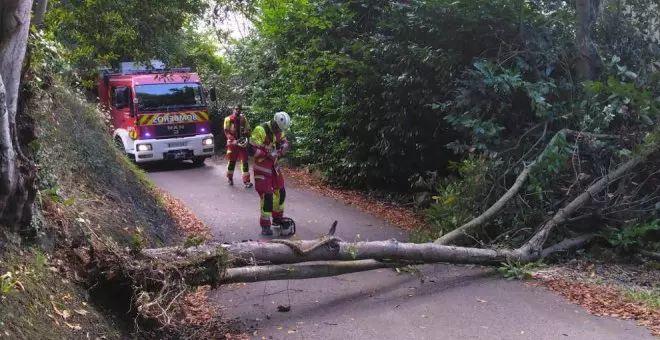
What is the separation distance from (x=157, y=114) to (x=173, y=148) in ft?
3.40

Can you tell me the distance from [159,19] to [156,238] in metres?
3.83

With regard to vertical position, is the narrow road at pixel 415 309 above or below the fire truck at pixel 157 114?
below

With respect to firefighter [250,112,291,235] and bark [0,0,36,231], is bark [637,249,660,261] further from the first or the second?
bark [0,0,36,231]

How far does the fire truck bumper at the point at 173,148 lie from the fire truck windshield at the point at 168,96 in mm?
921

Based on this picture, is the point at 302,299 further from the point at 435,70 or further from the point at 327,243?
the point at 435,70

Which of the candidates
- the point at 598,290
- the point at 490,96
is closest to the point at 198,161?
the point at 490,96

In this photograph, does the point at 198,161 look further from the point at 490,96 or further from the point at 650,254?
the point at 650,254

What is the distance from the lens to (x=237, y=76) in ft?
76.8

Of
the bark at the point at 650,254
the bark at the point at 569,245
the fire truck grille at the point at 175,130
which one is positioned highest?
the fire truck grille at the point at 175,130

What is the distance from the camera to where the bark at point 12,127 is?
14.3 ft

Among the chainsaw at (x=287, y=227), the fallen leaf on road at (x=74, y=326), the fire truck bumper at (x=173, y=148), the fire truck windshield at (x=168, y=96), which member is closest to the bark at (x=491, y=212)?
the chainsaw at (x=287, y=227)

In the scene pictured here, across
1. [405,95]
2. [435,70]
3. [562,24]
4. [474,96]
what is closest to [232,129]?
[405,95]

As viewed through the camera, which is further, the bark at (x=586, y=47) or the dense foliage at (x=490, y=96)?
the bark at (x=586, y=47)

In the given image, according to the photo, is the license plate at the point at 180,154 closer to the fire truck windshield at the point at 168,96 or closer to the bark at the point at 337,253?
the fire truck windshield at the point at 168,96
